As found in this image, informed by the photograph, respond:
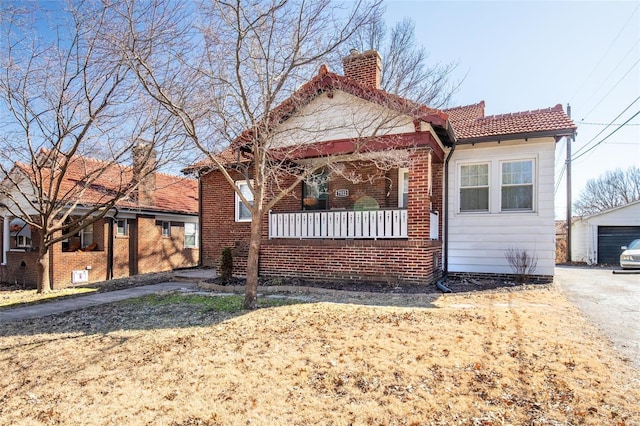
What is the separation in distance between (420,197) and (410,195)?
254 mm

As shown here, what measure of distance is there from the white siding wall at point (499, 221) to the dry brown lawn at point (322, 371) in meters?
4.07

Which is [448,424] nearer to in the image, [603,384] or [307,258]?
[603,384]

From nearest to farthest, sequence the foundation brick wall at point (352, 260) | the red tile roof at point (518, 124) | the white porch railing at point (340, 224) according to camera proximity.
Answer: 1. the foundation brick wall at point (352, 260)
2. the white porch railing at point (340, 224)
3. the red tile roof at point (518, 124)

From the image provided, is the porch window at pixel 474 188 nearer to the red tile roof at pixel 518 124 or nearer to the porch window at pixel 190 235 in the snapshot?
the red tile roof at pixel 518 124

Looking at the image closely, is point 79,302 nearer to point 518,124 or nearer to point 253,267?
point 253,267

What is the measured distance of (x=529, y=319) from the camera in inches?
235

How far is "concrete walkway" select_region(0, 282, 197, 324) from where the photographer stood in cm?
748

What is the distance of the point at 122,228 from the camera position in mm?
16766

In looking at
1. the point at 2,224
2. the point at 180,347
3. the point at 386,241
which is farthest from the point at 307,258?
the point at 2,224

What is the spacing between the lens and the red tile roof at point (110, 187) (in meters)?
11.8

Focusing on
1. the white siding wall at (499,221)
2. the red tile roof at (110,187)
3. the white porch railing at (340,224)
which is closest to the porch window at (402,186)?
the white siding wall at (499,221)

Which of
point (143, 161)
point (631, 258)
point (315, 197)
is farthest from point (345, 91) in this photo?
point (631, 258)

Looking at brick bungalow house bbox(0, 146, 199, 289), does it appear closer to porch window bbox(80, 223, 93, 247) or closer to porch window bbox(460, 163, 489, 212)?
porch window bbox(80, 223, 93, 247)

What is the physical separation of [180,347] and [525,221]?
906 cm
